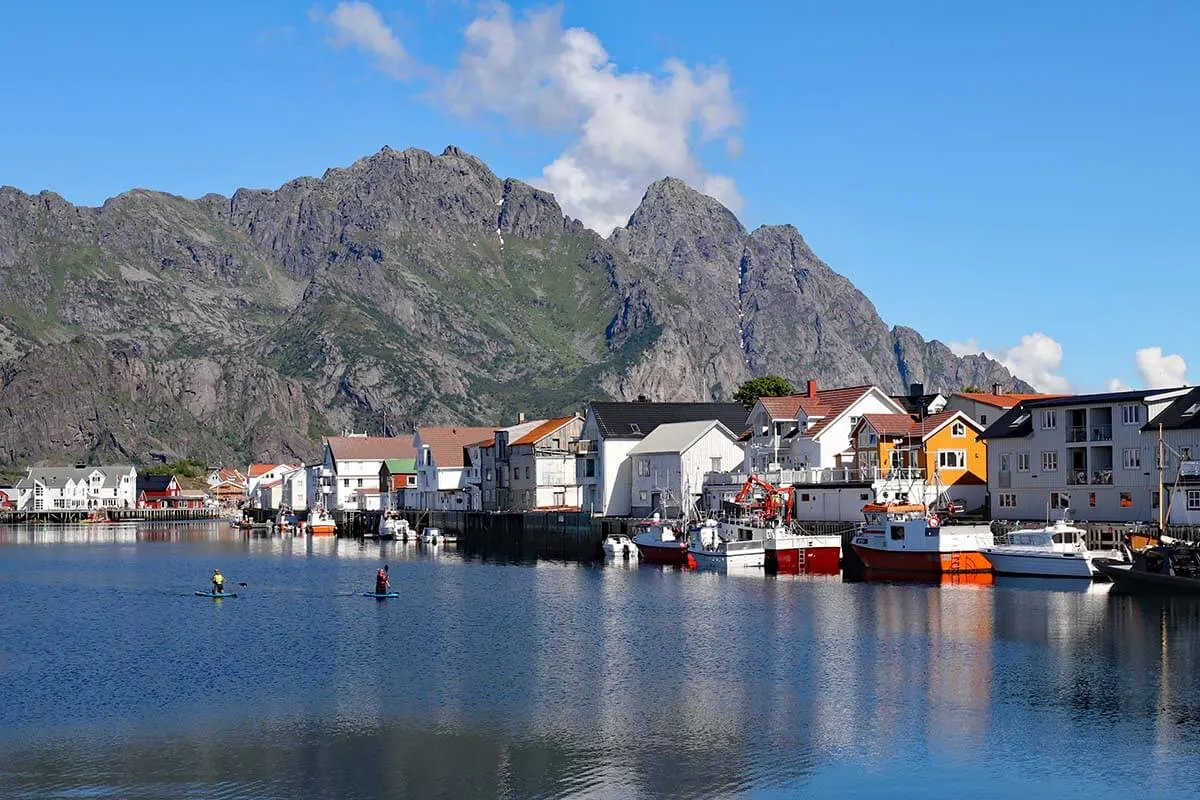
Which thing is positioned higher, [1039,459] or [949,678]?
[1039,459]

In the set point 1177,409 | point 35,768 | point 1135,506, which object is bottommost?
point 35,768

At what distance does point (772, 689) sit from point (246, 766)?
1898 cm

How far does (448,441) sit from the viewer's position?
174875 mm

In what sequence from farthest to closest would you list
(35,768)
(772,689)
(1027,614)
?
(1027,614) < (772,689) < (35,768)

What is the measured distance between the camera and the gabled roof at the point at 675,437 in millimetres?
121938

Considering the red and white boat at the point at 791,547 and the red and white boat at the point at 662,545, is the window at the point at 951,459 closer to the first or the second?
the red and white boat at the point at 791,547

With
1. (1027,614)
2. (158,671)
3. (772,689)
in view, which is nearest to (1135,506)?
(1027,614)

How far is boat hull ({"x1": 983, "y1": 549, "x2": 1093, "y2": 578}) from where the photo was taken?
262 feet

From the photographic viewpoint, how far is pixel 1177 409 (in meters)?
91.2

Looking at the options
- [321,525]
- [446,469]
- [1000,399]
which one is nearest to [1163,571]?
[1000,399]

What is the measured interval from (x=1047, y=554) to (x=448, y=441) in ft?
345

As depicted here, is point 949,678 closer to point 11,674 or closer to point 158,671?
point 158,671

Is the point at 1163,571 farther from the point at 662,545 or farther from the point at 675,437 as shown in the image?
the point at 675,437

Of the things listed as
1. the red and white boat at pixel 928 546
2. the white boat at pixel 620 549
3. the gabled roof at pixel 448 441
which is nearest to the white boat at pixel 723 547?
the red and white boat at pixel 928 546
